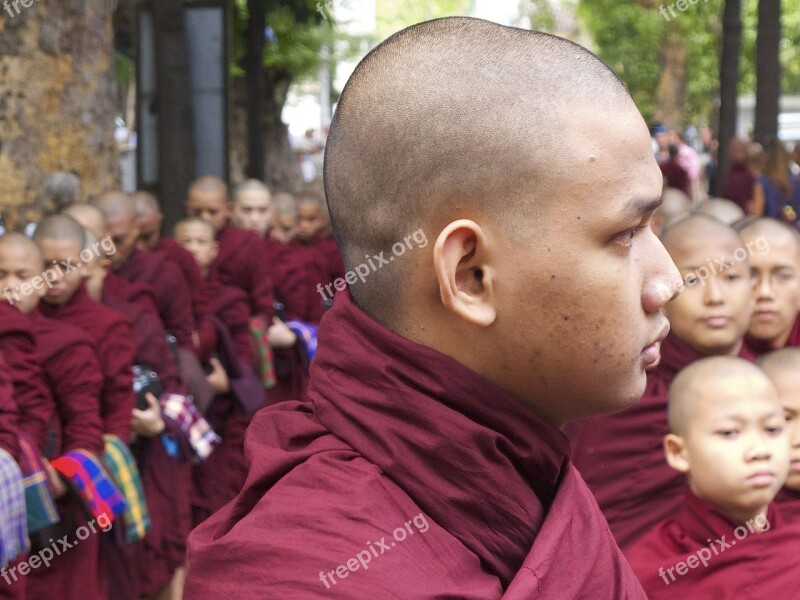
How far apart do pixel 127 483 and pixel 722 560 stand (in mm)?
2872

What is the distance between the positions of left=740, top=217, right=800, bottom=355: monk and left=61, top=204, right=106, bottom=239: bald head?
309cm

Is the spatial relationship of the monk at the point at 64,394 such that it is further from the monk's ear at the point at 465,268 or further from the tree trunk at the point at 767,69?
the tree trunk at the point at 767,69

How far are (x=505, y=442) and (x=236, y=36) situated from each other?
14332mm

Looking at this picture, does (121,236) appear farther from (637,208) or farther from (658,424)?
(637,208)

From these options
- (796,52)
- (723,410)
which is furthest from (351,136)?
(796,52)

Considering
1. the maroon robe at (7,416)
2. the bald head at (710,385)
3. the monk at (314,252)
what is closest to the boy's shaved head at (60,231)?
the maroon robe at (7,416)

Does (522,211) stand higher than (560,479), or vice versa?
(522,211)

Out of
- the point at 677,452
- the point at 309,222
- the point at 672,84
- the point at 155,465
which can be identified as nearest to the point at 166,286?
the point at 155,465

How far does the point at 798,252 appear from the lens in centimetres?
518

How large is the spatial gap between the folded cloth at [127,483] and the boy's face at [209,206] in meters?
3.29

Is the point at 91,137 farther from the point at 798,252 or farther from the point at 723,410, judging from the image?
the point at 723,410

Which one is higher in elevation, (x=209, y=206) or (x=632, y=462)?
(x=632, y=462)

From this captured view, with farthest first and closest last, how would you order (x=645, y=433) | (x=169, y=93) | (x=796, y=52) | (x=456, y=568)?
(x=796, y=52) → (x=169, y=93) → (x=645, y=433) → (x=456, y=568)

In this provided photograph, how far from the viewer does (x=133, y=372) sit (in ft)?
19.4
